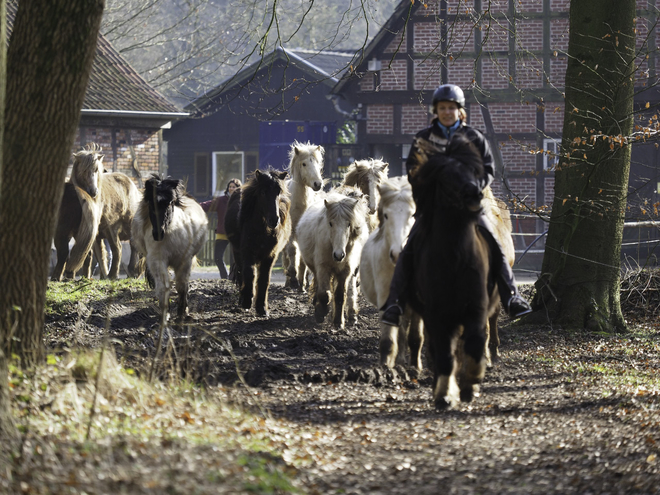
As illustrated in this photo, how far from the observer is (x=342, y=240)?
1039 cm

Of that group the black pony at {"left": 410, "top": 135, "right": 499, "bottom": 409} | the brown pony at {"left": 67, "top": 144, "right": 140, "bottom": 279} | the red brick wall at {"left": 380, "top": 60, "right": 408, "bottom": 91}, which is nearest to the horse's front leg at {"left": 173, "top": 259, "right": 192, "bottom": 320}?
the brown pony at {"left": 67, "top": 144, "right": 140, "bottom": 279}

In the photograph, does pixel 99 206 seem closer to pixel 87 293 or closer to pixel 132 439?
pixel 87 293

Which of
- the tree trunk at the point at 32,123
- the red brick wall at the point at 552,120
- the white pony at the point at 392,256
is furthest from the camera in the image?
the red brick wall at the point at 552,120

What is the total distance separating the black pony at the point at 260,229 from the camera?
11992 millimetres

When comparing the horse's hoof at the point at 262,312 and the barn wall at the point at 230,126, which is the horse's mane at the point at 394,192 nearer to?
the horse's hoof at the point at 262,312

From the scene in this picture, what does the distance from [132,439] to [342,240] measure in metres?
5.97

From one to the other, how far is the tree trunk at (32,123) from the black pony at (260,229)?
20.7ft

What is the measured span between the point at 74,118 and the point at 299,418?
271 centimetres

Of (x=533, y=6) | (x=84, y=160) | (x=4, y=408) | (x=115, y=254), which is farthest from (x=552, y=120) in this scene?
(x=4, y=408)

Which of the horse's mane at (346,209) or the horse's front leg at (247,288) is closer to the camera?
the horse's mane at (346,209)

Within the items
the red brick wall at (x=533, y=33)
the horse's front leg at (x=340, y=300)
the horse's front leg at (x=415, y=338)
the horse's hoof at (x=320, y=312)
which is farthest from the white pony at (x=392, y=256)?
the red brick wall at (x=533, y=33)

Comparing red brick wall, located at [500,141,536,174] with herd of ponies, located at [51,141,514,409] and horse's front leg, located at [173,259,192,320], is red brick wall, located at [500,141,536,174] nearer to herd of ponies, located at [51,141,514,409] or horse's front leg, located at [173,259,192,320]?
herd of ponies, located at [51,141,514,409]

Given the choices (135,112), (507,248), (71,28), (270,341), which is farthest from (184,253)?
(135,112)

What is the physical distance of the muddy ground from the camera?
4992 mm
